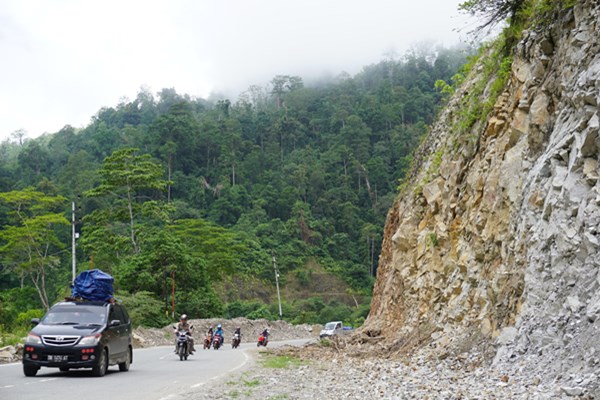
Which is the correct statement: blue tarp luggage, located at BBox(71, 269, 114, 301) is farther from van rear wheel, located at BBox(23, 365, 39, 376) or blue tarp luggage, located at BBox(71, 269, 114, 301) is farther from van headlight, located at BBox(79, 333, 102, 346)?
van rear wheel, located at BBox(23, 365, 39, 376)

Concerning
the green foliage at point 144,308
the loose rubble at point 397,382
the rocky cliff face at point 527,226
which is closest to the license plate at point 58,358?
the loose rubble at point 397,382

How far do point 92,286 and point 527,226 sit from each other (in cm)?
1037

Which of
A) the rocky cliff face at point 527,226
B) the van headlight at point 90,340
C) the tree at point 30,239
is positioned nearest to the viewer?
the rocky cliff face at point 527,226

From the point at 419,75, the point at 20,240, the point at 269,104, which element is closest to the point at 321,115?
the point at 419,75

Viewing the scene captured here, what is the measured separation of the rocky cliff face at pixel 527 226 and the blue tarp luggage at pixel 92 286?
8231 millimetres

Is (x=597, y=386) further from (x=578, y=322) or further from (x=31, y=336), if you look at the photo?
(x=31, y=336)

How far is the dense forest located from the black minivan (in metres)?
27.6

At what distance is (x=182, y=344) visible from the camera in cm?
2202

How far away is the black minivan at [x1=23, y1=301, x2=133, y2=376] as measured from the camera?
13477 mm

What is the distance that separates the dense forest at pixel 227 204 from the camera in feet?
174

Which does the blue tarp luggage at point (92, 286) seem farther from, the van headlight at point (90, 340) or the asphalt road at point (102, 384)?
the van headlight at point (90, 340)

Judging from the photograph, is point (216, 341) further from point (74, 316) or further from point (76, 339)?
point (76, 339)

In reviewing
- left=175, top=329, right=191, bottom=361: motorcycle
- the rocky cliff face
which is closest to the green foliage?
left=175, top=329, right=191, bottom=361: motorcycle

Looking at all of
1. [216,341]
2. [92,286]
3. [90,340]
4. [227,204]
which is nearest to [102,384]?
[90,340]
